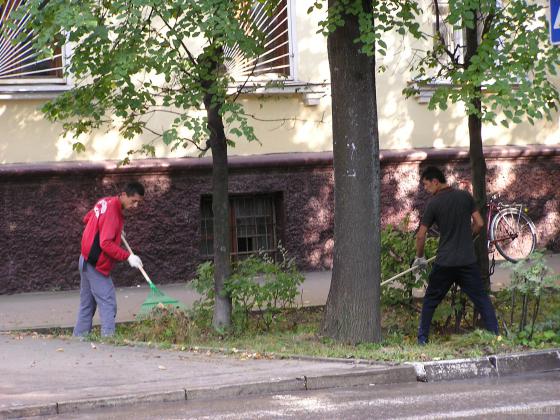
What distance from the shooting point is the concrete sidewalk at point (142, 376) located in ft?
27.0

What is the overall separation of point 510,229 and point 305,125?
3.43 meters

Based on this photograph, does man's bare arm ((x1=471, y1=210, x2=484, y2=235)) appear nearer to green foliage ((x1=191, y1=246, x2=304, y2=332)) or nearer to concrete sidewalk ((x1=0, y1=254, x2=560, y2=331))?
green foliage ((x1=191, y1=246, x2=304, y2=332))

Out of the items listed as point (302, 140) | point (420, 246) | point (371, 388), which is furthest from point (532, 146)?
point (371, 388)

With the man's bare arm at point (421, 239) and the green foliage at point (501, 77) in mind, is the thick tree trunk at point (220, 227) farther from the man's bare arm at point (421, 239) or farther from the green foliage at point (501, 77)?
the green foliage at point (501, 77)

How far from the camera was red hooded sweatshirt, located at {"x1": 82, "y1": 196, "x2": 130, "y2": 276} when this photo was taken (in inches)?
439

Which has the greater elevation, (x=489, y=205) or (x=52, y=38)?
(x=52, y=38)

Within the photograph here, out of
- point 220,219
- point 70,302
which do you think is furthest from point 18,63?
point 220,219

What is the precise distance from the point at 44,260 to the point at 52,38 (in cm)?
598

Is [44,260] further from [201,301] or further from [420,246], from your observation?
[420,246]

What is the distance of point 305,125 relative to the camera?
1670 centimetres

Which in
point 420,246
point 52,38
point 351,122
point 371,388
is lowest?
point 371,388

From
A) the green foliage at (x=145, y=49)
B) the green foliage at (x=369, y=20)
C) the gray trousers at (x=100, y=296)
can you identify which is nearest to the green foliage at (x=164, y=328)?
the gray trousers at (x=100, y=296)

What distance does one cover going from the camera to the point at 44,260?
15.2 m

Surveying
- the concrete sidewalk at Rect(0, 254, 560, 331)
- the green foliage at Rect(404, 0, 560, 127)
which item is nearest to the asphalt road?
the green foliage at Rect(404, 0, 560, 127)
